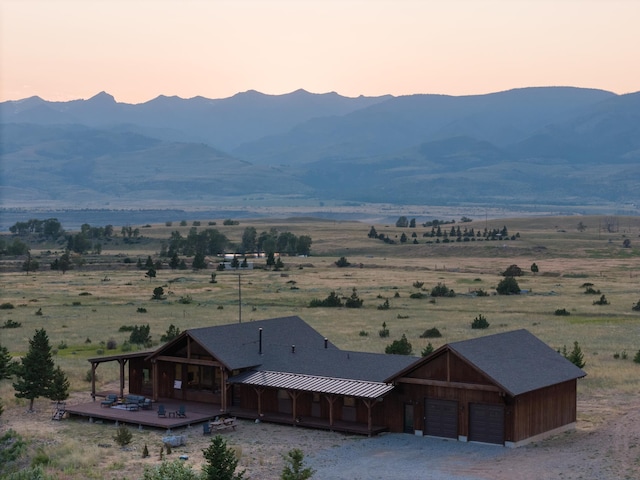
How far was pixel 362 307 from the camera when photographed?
84.9m

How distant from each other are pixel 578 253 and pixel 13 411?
386 feet

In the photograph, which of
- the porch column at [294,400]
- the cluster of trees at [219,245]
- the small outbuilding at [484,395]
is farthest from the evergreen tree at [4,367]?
the cluster of trees at [219,245]

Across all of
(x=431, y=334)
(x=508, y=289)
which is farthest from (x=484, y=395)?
(x=508, y=289)

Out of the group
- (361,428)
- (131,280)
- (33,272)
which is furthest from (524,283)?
(361,428)

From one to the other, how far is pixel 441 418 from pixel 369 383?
10.7ft

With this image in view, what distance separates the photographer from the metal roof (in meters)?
40.3

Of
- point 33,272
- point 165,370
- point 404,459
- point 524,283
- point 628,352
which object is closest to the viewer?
point 404,459

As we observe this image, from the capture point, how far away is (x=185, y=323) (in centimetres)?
7212

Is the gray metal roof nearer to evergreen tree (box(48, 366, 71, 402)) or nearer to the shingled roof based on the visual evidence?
the shingled roof

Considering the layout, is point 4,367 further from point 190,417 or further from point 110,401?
point 190,417

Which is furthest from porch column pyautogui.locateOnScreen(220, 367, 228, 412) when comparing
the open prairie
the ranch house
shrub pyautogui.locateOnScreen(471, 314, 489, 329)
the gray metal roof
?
shrub pyautogui.locateOnScreen(471, 314, 489, 329)

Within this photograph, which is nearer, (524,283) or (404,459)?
(404,459)

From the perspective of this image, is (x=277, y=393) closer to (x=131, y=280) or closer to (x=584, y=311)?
(x=584, y=311)

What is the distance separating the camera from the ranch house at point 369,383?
38.8 metres
